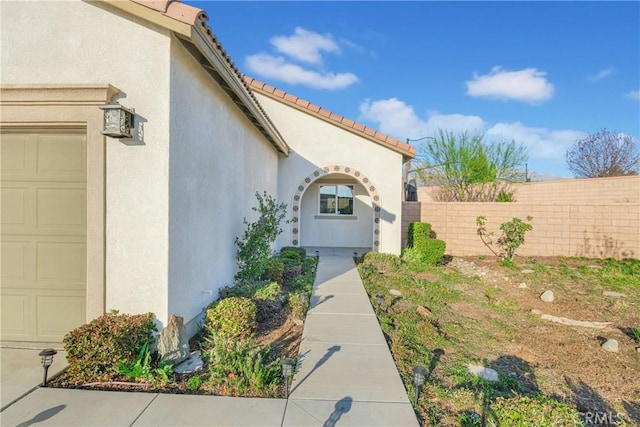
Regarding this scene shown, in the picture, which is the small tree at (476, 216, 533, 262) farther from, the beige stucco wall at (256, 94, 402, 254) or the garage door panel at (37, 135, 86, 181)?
the garage door panel at (37, 135, 86, 181)

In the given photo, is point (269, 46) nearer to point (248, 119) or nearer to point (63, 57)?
point (248, 119)

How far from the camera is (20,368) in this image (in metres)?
3.81

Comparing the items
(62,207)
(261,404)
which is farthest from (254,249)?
(261,404)

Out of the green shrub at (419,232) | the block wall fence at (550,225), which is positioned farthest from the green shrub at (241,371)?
the block wall fence at (550,225)

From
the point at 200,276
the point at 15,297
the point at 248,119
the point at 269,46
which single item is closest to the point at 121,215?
the point at 200,276

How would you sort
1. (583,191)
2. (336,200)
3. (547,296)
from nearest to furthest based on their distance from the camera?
(547,296) < (336,200) < (583,191)

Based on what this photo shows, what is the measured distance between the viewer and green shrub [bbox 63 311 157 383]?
3.57m

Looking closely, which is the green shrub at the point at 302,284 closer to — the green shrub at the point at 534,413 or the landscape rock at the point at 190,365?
the landscape rock at the point at 190,365

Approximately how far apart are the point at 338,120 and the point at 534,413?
10646mm

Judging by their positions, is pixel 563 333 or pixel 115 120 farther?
pixel 563 333

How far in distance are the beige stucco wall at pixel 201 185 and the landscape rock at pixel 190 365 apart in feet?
2.13

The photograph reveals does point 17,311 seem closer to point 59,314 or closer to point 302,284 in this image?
point 59,314

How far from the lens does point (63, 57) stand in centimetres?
416

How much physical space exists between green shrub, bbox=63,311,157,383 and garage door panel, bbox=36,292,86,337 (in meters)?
0.81
